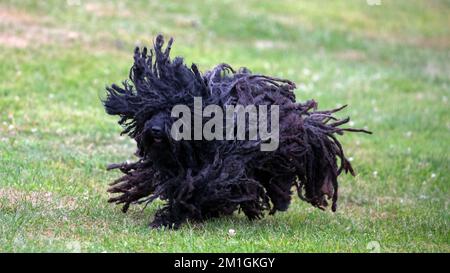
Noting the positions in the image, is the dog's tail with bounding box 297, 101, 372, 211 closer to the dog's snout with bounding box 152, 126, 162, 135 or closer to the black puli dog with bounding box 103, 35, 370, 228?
the black puli dog with bounding box 103, 35, 370, 228

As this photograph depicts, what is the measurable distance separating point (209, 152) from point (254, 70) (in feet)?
33.8

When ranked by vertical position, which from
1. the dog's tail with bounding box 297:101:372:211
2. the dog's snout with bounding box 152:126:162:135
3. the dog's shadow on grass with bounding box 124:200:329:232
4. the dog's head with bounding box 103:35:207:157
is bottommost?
the dog's shadow on grass with bounding box 124:200:329:232

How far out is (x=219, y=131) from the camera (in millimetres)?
7430

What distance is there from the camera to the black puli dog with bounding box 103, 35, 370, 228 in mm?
7273

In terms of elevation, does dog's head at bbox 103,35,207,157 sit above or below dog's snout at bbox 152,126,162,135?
above

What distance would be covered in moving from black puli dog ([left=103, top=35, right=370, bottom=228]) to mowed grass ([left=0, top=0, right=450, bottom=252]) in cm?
25

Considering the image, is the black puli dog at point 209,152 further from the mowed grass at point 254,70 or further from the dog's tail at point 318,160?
the mowed grass at point 254,70

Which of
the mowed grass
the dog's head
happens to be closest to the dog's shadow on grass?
the mowed grass

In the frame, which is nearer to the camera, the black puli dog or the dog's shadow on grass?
the black puli dog

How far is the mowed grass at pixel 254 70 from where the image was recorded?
728 centimetres

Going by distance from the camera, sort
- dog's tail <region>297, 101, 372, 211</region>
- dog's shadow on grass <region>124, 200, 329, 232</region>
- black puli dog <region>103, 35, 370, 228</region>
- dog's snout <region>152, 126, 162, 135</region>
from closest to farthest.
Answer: dog's snout <region>152, 126, 162, 135</region> < black puli dog <region>103, 35, 370, 228</region> < dog's shadow on grass <region>124, 200, 329, 232</region> < dog's tail <region>297, 101, 372, 211</region>

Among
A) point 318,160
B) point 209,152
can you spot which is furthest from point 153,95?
point 318,160

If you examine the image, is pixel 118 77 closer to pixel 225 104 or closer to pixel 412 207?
pixel 412 207

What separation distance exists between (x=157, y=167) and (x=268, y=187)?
1.13 metres
